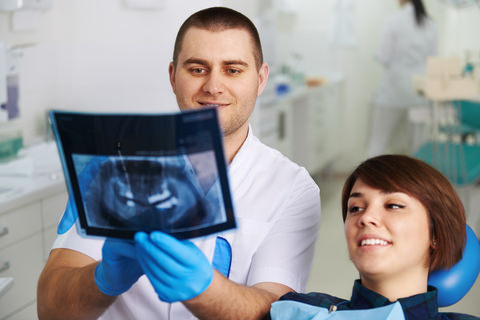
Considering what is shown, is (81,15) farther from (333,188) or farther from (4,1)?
(333,188)

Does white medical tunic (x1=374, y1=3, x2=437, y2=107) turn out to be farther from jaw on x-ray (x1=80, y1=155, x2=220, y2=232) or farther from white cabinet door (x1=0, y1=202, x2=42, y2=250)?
jaw on x-ray (x1=80, y1=155, x2=220, y2=232)

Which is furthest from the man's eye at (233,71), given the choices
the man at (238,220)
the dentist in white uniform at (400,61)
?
the dentist in white uniform at (400,61)

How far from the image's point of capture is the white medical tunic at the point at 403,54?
178 inches

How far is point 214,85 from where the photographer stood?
4.42ft

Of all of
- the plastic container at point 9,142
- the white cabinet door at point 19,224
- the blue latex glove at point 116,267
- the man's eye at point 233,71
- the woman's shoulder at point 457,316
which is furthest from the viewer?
the plastic container at point 9,142

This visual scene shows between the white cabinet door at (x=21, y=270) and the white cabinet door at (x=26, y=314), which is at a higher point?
the white cabinet door at (x=21, y=270)

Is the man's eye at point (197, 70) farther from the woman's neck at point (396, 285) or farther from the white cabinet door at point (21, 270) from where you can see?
the white cabinet door at point (21, 270)

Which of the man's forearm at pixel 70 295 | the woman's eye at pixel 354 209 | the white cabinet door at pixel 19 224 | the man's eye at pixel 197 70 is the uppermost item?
the man's eye at pixel 197 70

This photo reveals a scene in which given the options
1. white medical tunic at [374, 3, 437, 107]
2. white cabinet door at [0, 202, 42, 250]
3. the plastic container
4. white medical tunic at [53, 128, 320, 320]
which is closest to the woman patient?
white medical tunic at [53, 128, 320, 320]

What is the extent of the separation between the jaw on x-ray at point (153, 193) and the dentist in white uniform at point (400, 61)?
393 centimetres

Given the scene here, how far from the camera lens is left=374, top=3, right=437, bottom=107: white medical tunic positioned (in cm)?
453

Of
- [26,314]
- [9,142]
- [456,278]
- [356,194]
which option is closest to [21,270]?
[26,314]

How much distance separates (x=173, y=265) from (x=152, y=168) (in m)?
0.15

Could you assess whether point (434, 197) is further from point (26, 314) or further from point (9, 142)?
point (9, 142)
